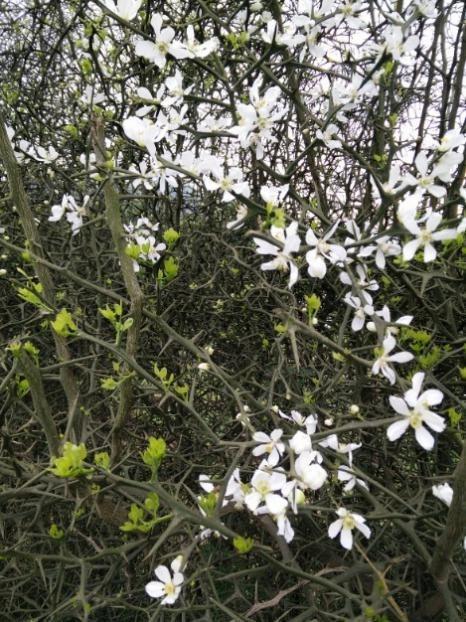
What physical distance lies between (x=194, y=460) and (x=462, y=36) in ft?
7.77

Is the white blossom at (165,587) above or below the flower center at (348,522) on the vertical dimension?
below

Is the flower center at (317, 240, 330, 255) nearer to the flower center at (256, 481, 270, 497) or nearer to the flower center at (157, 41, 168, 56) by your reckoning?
the flower center at (256, 481, 270, 497)

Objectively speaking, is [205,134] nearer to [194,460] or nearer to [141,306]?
[141,306]

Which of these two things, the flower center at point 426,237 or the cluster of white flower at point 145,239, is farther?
the cluster of white flower at point 145,239

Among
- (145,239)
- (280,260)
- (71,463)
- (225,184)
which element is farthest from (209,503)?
(145,239)

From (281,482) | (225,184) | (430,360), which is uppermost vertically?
(225,184)

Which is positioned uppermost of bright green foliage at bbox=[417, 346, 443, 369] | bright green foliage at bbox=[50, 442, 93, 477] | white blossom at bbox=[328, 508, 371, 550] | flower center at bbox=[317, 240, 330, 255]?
flower center at bbox=[317, 240, 330, 255]

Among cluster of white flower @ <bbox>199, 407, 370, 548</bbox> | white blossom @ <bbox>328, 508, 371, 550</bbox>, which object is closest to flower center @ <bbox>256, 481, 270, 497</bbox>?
cluster of white flower @ <bbox>199, 407, 370, 548</bbox>

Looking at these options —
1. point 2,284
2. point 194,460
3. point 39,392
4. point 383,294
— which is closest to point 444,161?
point 383,294

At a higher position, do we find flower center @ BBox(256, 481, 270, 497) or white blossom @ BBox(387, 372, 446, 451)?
white blossom @ BBox(387, 372, 446, 451)

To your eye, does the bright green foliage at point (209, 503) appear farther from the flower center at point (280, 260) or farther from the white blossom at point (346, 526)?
the flower center at point (280, 260)

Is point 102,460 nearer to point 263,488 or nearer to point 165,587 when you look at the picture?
point 165,587

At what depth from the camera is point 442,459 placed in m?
2.33

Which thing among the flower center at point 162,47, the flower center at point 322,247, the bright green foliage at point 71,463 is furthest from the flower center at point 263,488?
the flower center at point 162,47
